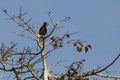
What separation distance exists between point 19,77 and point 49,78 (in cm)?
83

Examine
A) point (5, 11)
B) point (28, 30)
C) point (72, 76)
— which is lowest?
point (72, 76)

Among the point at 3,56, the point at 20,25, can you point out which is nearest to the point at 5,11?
the point at 20,25

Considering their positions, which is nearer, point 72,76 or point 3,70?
point 72,76

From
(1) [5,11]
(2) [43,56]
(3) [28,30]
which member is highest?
(1) [5,11]

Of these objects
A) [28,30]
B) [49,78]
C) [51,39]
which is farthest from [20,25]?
[49,78]

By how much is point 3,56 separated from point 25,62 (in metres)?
0.64

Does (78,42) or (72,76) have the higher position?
(78,42)

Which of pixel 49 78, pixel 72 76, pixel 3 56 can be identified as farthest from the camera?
pixel 3 56

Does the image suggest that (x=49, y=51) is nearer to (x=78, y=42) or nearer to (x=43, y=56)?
(x=43, y=56)

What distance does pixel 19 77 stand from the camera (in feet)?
28.0

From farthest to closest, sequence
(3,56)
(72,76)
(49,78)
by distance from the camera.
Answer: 1. (3,56)
2. (49,78)
3. (72,76)

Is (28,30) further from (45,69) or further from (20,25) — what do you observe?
(45,69)

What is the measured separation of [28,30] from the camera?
329 inches

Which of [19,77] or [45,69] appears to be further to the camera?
[19,77]
